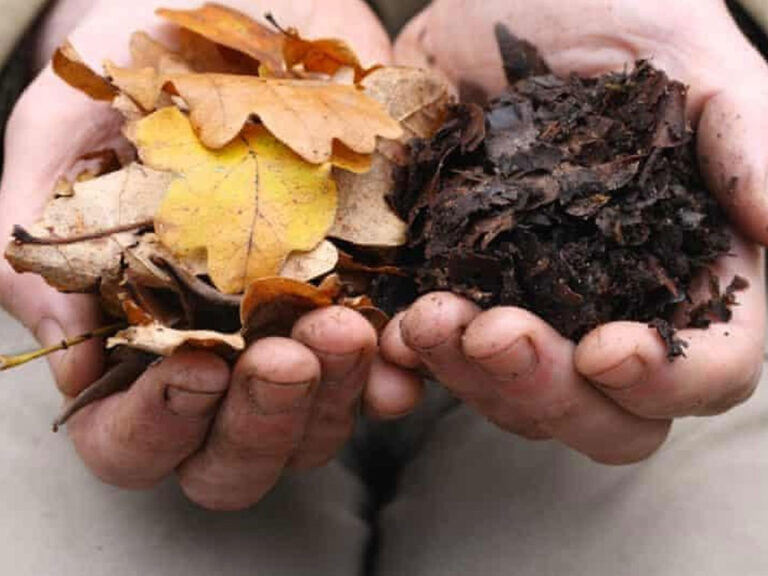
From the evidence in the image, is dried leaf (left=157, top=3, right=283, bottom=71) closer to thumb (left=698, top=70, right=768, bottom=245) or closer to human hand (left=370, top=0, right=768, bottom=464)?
human hand (left=370, top=0, right=768, bottom=464)

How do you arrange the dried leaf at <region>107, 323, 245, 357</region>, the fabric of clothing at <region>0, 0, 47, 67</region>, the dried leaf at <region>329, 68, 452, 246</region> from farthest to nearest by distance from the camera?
1. the fabric of clothing at <region>0, 0, 47, 67</region>
2. the dried leaf at <region>329, 68, 452, 246</region>
3. the dried leaf at <region>107, 323, 245, 357</region>

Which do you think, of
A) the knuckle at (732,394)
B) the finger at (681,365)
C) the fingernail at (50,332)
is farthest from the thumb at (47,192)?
the knuckle at (732,394)

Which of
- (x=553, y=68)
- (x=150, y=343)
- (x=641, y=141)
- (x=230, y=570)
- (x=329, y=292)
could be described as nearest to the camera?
(x=150, y=343)

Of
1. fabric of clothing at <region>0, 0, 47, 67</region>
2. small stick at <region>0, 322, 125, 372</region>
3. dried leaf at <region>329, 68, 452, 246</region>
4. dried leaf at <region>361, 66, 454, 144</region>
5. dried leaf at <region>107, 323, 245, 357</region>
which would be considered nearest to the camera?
dried leaf at <region>107, 323, 245, 357</region>

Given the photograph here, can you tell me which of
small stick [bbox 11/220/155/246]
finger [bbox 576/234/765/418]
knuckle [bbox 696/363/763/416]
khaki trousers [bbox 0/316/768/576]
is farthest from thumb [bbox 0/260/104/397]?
knuckle [bbox 696/363/763/416]

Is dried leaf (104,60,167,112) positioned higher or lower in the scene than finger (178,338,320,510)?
higher

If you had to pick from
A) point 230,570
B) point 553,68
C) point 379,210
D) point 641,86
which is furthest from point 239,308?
point 553,68

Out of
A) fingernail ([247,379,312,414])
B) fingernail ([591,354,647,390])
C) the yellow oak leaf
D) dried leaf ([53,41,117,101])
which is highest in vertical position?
dried leaf ([53,41,117,101])

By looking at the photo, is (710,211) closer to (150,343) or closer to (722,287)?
(722,287)
